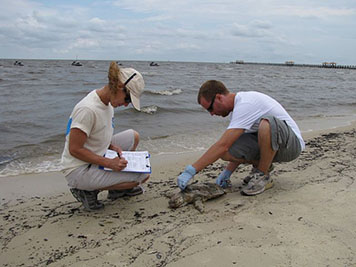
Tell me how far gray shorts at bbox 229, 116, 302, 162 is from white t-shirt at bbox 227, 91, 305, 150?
0.09 meters

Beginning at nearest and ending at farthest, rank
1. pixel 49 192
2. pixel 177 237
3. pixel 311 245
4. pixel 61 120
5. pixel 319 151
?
pixel 311 245
pixel 177 237
pixel 49 192
pixel 319 151
pixel 61 120

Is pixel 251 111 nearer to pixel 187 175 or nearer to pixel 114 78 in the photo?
pixel 187 175

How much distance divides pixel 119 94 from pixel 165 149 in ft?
11.2

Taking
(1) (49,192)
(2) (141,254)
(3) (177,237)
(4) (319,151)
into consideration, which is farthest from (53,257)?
(4) (319,151)

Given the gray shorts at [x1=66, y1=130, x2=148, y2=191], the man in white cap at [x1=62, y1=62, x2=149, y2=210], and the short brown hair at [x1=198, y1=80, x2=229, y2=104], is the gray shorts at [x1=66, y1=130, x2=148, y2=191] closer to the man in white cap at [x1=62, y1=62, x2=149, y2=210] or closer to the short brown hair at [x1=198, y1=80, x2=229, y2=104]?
the man in white cap at [x1=62, y1=62, x2=149, y2=210]

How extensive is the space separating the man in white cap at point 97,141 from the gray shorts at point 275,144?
0.97 m

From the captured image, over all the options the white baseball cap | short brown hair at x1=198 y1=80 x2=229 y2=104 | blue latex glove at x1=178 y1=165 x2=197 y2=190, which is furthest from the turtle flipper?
the white baseball cap

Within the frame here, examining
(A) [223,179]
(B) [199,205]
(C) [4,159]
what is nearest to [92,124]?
(B) [199,205]

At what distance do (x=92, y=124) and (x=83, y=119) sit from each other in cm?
10

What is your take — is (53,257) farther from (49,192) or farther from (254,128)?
(254,128)

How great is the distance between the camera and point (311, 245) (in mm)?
2348

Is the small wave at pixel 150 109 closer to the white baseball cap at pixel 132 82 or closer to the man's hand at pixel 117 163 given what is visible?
the man's hand at pixel 117 163

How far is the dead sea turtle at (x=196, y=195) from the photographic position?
3.17m

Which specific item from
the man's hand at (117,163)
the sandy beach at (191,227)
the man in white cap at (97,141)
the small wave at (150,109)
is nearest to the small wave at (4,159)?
the sandy beach at (191,227)
